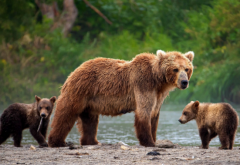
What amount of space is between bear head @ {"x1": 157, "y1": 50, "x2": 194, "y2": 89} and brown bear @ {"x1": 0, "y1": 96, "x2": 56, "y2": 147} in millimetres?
2109

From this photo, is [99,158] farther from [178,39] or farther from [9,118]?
[178,39]

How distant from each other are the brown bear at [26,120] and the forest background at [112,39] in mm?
7262

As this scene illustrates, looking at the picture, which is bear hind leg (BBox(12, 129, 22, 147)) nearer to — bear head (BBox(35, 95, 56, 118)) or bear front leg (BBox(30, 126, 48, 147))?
bear front leg (BBox(30, 126, 48, 147))

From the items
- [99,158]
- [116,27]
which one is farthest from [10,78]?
[99,158]

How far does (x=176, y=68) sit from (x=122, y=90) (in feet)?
2.80

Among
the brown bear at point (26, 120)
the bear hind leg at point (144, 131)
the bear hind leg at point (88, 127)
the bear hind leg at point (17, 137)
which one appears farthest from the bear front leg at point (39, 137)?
the bear hind leg at point (144, 131)

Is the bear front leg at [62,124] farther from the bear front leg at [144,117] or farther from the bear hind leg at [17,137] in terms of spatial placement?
the bear front leg at [144,117]

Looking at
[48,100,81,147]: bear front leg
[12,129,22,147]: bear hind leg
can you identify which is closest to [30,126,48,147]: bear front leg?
[12,129,22,147]: bear hind leg

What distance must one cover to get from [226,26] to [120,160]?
11720 millimetres

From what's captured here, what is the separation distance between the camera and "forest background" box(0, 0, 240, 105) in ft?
46.4

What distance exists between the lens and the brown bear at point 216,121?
19.0 ft

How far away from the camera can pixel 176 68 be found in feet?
18.5

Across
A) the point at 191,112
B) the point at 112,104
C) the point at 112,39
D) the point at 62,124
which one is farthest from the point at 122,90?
the point at 112,39

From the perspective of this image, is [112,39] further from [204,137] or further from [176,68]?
[176,68]
